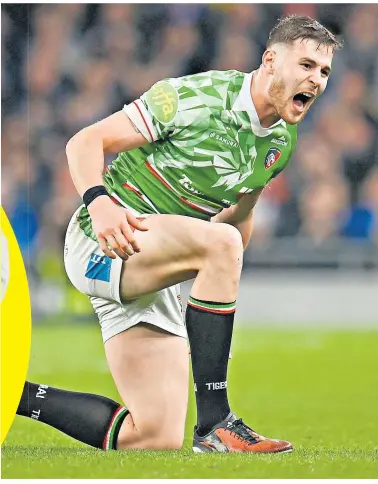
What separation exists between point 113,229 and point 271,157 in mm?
937

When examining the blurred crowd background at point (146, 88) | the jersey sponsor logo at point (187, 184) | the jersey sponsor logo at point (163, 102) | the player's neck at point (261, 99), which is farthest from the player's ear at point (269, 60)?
the blurred crowd background at point (146, 88)

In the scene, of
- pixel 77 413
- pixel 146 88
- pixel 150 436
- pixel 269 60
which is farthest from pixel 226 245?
pixel 146 88

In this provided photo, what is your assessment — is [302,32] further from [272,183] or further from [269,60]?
[272,183]

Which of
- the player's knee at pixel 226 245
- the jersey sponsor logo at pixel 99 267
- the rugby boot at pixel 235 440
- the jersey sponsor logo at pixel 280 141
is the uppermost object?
the jersey sponsor logo at pixel 280 141

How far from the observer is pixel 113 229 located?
11.9 feet

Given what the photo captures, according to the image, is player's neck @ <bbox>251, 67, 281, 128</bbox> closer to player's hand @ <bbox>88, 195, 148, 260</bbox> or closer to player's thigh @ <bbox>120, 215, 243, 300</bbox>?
player's thigh @ <bbox>120, 215, 243, 300</bbox>

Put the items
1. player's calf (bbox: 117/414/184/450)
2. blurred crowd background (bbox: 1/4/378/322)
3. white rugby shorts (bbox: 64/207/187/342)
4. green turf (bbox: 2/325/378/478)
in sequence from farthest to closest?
blurred crowd background (bbox: 1/4/378/322) → player's calf (bbox: 117/414/184/450) → white rugby shorts (bbox: 64/207/187/342) → green turf (bbox: 2/325/378/478)

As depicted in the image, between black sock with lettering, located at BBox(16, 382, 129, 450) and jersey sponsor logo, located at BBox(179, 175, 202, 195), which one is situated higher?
jersey sponsor logo, located at BBox(179, 175, 202, 195)

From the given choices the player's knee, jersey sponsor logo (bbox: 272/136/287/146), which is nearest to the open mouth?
jersey sponsor logo (bbox: 272/136/287/146)

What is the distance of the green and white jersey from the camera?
13.3 feet

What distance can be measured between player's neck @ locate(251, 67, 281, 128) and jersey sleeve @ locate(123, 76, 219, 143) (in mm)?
193

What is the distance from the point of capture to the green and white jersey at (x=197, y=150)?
13.3 ft

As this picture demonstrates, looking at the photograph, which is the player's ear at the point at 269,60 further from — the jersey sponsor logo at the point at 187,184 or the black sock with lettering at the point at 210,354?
the black sock with lettering at the point at 210,354

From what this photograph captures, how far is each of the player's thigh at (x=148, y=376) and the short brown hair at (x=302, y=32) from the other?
131cm
